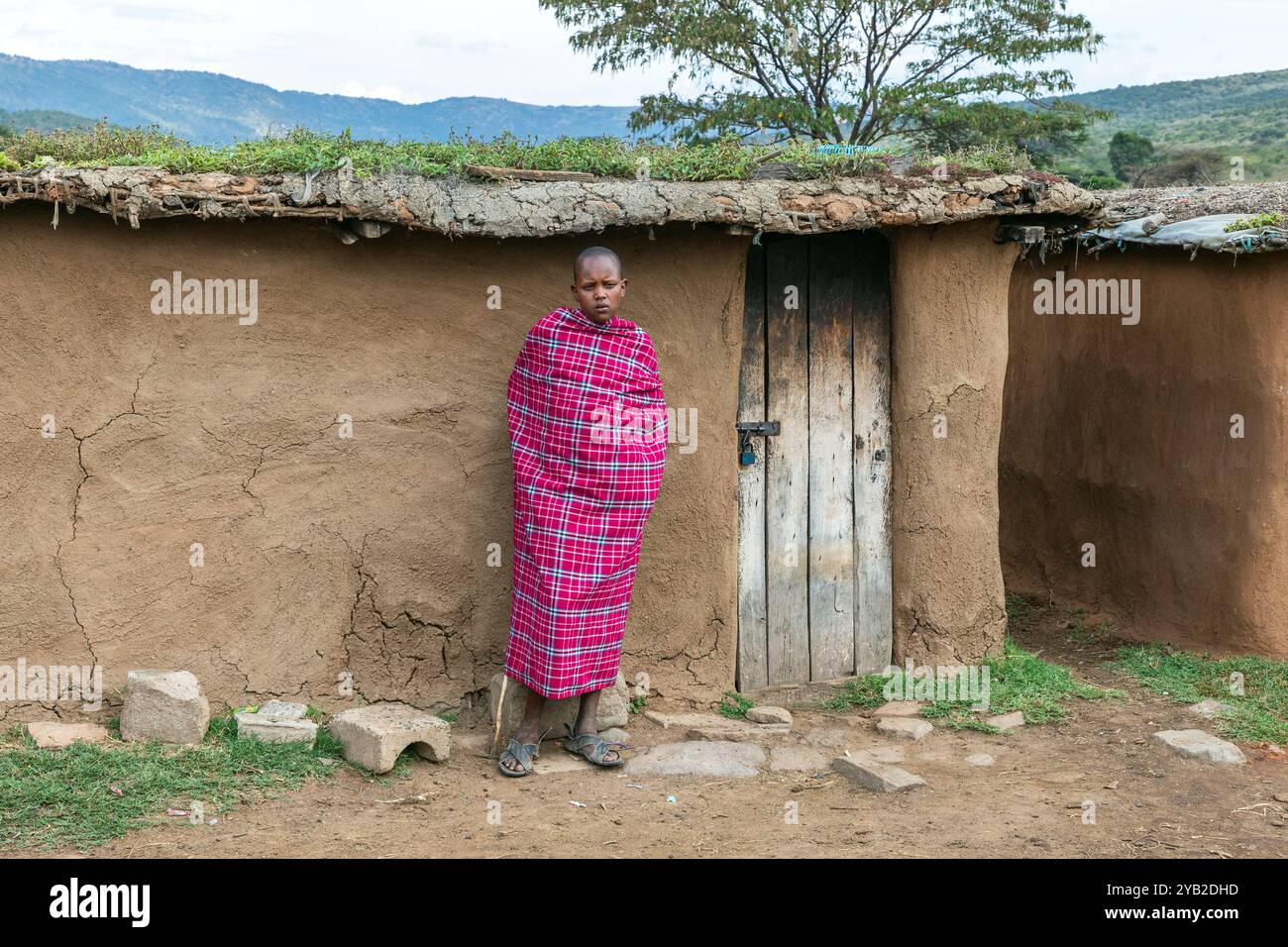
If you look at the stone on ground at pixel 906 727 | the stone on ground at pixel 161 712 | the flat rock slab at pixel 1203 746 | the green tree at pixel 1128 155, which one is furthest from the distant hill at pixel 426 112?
the flat rock slab at pixel 1203 746

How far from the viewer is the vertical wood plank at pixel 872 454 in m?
6.02

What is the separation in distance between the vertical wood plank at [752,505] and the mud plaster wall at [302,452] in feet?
0.80

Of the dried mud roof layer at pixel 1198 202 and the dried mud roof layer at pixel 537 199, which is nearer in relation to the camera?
the dried mud roof layer at pixel 537 199

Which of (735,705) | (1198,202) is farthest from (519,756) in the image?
(1198,202)

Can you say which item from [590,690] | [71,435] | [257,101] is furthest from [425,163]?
[257,101]

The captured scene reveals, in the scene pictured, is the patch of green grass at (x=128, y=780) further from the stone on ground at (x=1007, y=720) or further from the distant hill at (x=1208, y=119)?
the distant hill at (x=1208, y=119)

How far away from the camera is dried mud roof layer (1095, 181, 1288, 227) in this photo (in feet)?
22.4

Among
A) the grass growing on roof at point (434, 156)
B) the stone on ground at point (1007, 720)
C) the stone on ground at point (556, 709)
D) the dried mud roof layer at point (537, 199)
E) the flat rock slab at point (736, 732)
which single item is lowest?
the stone on ground at point (1007, 720)

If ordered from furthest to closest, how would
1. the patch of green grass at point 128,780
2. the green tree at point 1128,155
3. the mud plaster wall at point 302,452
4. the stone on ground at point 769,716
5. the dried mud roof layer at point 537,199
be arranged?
the green tree at point 1128,155 < the stone on ground at point 769,716 < the mud plaster wall at point 302,452 < the dried mud roof layer at point 537,199 < the patch of green grass at point 128,780

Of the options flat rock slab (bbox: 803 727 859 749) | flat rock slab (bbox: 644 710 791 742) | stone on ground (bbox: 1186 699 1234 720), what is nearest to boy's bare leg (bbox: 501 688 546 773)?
flat rock slab (bbox: 644 710 791 742)

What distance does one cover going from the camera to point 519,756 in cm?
491

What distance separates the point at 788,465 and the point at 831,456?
0.24 metres

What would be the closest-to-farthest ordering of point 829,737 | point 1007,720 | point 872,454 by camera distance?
point 829,737 < point 1007,720 < point 872,454

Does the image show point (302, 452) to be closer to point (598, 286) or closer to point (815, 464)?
point (598, 286)
